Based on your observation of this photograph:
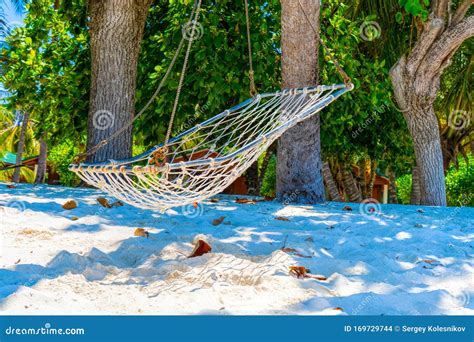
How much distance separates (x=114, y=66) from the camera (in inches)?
176

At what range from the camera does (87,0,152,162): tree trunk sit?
4.44 meters

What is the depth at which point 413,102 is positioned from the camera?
5078mm

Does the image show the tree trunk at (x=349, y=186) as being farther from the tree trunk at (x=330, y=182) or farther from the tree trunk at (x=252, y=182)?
the tree trunk at (x=252, y=182)

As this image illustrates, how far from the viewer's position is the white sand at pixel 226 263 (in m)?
1.72

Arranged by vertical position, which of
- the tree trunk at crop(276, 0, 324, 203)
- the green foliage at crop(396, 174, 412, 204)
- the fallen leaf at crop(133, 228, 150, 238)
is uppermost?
the tree trunk at crop(276, 0, 324, 203)

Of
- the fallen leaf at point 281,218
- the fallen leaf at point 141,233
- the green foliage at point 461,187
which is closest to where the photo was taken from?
the fallen leaf at point 141,233

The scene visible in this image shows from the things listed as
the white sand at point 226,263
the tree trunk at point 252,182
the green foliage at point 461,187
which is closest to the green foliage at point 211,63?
the tree trunk at point 252,182

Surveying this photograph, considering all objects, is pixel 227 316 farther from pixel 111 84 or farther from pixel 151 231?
pixel 111 84

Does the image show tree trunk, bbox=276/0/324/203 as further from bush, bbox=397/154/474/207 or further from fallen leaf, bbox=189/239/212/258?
bush, bbox=397/154/474/207

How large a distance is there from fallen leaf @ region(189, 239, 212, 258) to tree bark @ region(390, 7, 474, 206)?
333cm

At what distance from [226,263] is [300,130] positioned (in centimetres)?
235

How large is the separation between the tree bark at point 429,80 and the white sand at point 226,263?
1877 millimetres

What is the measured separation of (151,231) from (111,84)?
2080 millimetres

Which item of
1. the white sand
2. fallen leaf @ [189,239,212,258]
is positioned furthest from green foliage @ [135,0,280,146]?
fallen leaf @ [189,239,212,258]
